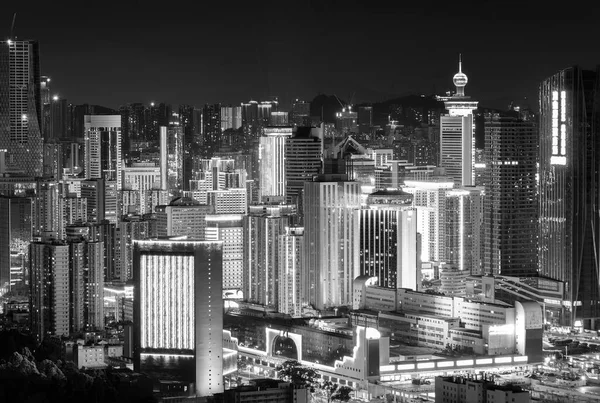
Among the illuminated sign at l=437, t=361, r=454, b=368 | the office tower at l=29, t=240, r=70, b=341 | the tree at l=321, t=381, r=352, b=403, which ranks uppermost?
the office tower at l=29, t=240, r=70, b=341

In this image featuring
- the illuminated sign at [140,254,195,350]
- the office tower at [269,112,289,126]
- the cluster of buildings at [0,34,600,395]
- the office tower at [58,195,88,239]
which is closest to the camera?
the illuminated sign at [140,254,195,350]

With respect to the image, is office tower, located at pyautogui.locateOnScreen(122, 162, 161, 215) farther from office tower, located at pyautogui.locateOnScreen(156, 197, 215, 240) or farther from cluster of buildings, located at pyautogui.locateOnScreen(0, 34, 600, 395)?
office tower, located at pyautogui.locateOnScreen(156, 197, 215, 240)

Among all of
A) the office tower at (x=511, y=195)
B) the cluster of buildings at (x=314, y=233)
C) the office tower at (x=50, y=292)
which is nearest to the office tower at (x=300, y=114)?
the cluster of buildings at (x=314, y=233)

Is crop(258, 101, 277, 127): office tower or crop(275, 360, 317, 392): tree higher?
crop(258, 101, 277, 127): office tower

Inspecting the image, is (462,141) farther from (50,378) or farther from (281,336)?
(50,378)

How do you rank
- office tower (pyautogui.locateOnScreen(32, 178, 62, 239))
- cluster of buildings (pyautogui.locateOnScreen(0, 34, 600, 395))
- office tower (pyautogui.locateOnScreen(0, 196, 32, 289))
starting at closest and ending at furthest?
cluster of buildings (pyautogui.locateOnScreen(0, 34, 600, 395)) → office tower (pyautogui.locateOnScreen(0, 196, 32, 289)) → office tower (pyautogui.locateOnScreen(32, 178, 62, 239))

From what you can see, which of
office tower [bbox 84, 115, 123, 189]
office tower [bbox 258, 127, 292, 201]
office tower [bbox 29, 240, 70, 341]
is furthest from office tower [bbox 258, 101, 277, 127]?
office tower [bbox 29, 240, 70, 341]

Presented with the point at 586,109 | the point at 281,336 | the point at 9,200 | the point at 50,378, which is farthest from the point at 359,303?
the point at 9,200
